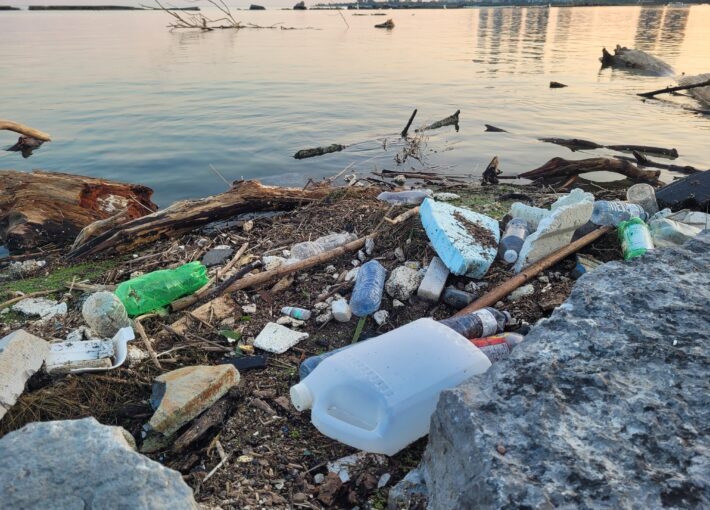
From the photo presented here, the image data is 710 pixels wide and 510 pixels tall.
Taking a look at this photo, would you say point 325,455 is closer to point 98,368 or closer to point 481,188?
point 98,368

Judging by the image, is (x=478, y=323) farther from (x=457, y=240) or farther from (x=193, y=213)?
(x=193, y=213)

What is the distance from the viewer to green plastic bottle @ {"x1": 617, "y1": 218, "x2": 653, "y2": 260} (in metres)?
Answer: 3.79

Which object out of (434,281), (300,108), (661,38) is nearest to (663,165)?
(434,281)

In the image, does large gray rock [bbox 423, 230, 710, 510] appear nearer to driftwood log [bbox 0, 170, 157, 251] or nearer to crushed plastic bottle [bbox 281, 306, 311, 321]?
crushed plastic bottle [bbox 281, 306, 311, 321]

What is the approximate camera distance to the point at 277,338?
3355 mm

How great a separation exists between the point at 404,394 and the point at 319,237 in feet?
9.42

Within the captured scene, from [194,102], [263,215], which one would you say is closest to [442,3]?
[194,102]

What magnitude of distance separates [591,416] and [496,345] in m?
1.35

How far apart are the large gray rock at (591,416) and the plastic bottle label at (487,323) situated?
1.09 m

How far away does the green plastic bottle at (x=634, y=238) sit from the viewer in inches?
149

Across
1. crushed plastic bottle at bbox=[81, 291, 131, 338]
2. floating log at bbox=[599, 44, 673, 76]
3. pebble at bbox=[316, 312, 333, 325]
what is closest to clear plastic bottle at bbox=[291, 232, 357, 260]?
pebble at bbox=[316, 312, 333, 325]

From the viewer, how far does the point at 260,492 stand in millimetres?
2227

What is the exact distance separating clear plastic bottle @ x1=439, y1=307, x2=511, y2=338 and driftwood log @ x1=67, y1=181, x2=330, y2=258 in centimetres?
352

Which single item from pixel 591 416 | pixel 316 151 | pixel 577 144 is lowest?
pixel 577 144
